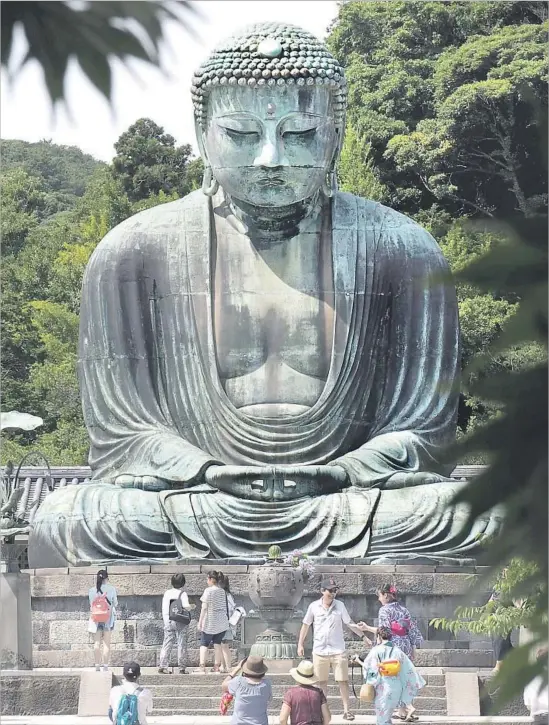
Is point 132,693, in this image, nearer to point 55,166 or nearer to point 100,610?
point 100,610

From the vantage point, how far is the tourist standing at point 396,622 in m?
12.0

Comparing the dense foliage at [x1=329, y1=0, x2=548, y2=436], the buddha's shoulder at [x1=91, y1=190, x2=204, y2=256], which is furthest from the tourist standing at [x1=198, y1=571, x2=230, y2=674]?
the dense foliage at [x1=329, y1=0, x2=548, y2=436]

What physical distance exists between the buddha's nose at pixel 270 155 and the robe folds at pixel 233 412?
0.87m

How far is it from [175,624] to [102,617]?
478mm

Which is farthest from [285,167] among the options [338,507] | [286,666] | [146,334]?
[286,666]

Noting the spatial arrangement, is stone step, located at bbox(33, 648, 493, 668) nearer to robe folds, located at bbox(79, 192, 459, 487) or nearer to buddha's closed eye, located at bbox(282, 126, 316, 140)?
robe folds, located at bbox(79, 192, 459, 487)

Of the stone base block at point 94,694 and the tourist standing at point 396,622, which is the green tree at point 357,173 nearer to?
the tourist standing at point 396,622

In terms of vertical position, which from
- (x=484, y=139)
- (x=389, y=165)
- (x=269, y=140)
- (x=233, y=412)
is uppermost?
(x=484, y=139)

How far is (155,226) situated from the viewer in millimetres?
15930

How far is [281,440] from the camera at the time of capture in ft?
49.3

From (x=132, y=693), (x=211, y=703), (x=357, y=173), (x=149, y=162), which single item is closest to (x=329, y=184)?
(x=211, y=703)

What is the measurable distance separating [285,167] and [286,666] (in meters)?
4.47

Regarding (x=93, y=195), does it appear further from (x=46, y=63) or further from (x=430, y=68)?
(x=46, y=63)

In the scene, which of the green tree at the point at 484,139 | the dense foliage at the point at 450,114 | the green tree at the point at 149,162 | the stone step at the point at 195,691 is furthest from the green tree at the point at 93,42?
the green tree at the point at 149,162
